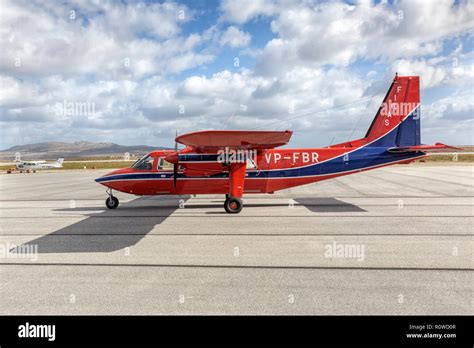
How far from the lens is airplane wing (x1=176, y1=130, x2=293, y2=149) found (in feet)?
33.5

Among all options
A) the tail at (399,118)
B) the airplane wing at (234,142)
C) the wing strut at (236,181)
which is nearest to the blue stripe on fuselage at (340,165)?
the tail at (399,118)

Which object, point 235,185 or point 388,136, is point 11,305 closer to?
point 235,185

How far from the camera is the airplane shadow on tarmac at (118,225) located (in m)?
8.84

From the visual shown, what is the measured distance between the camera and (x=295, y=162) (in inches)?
582

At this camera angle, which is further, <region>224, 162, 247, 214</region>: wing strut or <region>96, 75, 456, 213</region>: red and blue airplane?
<region>96, 75, 456, 213</region>: red and blue airplane

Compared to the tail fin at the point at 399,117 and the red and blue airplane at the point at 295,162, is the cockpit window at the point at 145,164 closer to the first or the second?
Answer: the red and blue airplane at the point at 295,162

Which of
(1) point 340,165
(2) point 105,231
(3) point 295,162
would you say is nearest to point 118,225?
(2) point 105,231

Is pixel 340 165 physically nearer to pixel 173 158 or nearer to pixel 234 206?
pixel 234 206

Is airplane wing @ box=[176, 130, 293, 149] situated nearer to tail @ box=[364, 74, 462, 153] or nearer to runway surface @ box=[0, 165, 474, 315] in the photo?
runway surface @ box=[0, 165, 474, 315]

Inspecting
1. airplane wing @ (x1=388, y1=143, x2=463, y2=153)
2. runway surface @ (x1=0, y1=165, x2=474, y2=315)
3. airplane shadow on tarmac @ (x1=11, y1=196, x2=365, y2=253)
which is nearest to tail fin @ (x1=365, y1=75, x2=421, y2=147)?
airplane wing @ (x1=388, y1=143, x2=463, y2=153)

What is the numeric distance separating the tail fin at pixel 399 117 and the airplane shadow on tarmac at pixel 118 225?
3.72 meters

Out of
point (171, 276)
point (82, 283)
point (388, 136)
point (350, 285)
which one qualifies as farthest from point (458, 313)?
point (388, 136)

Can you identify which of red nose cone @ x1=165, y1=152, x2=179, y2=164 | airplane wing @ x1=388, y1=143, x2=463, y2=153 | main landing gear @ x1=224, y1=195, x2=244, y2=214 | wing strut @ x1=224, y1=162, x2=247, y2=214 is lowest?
main landing gear @ x1=224, y1=195, x2=244, y2=214

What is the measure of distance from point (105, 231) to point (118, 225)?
3.09 feet
